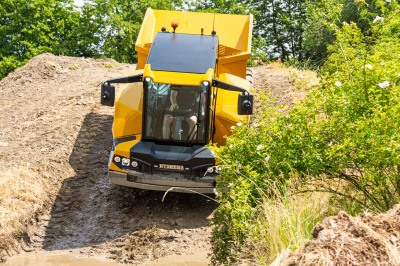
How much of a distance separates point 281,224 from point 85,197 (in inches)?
256

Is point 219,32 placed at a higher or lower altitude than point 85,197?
higher

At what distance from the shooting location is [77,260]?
38.5 ft

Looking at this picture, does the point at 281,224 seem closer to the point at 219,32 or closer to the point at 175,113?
the point at 175,113

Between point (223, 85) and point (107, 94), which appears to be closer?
point (223, 85)

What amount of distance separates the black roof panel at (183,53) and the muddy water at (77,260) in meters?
3.34

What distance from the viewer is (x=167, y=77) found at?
507 inches

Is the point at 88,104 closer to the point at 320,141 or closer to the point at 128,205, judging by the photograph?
the point at 128,205

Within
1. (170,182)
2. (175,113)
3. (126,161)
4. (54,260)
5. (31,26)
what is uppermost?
(175,113)

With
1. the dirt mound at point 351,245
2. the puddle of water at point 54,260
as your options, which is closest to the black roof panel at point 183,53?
the puddle of water at point 54,260

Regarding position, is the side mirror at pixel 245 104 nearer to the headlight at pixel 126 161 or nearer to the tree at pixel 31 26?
the headlight at pixel 126 161

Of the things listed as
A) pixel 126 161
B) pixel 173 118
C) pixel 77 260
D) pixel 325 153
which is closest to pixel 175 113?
pixel 173 118

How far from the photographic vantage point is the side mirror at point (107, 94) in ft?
43.0

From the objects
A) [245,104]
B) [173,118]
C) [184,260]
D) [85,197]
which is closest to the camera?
[184,260]

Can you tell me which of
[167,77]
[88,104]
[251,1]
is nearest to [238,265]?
[167,77]
